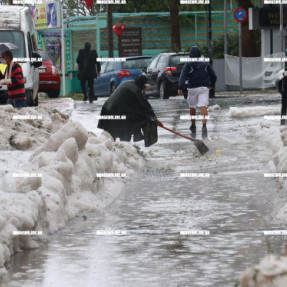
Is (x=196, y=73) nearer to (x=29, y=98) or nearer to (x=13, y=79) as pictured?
(x=13, y=79)

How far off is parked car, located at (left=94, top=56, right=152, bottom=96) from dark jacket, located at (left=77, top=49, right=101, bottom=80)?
2.70 meters

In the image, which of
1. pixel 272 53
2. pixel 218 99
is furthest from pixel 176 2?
pixel 218 99

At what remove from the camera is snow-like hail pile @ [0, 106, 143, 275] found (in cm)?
752

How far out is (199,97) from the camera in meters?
17.9

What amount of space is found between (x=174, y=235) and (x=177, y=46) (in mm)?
37587

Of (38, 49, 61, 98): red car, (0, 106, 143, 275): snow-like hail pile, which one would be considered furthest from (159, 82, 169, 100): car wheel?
(0, 106, 143, 275): snow-like hail pile

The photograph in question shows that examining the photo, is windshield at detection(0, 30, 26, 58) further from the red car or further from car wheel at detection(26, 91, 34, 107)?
the red car

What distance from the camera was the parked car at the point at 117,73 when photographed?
107 feet

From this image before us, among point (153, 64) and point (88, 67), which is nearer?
point (88, 67)

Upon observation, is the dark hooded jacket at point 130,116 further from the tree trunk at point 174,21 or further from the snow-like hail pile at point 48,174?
the tree trunk at point 174,21

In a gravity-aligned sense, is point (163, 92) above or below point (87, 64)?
below

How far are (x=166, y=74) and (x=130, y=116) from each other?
638 inches

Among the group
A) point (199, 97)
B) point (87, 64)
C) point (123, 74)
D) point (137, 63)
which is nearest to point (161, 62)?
point (123, 74)

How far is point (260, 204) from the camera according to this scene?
981cm
